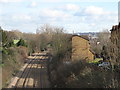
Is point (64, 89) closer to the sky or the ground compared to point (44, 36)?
closer to the ground

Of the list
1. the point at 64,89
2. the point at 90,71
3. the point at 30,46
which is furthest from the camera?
the point at 30,46

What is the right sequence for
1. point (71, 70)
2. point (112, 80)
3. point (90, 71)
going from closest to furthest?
point (112, 80), point (90, 71), point (71, 70)

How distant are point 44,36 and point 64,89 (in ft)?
136

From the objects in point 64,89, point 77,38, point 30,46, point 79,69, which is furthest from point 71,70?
point 30,46

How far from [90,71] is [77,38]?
1659 centimetres

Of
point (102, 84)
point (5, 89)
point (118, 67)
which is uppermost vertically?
point (118, 67)

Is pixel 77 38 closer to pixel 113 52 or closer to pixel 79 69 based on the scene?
pixel 79 69

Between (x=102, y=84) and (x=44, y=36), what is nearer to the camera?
(x=102, y=84)

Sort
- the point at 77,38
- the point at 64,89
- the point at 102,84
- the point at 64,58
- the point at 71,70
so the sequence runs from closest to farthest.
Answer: the point at 102,84 < the point at 64,89 < the point at 71,70 < the point at 64,58 < the point at 77,38

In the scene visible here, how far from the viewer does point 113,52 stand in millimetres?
12344

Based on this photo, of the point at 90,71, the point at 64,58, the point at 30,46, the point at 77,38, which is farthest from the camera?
the point at 30,46

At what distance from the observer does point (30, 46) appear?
180 ft

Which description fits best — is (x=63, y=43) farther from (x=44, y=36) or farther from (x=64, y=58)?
(x=44, y=36)

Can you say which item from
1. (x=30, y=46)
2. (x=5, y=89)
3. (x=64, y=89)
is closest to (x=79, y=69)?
→ (x=64, y=89)
